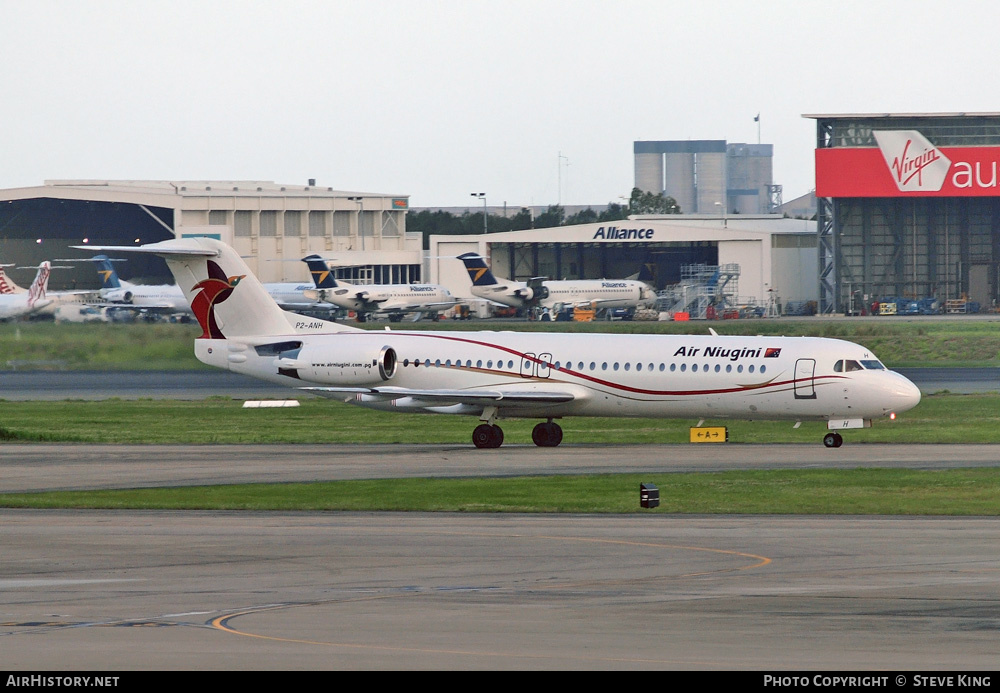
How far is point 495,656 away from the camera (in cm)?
1305

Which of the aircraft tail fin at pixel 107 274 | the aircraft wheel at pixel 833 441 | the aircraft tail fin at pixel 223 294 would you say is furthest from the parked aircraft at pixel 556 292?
the aircraft wheel at pixel 833 441

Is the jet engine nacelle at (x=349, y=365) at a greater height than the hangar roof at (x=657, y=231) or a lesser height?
lesser

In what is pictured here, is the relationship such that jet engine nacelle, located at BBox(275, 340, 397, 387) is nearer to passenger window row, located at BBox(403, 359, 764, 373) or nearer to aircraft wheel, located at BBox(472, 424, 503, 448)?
passenger window row, located at BBox(403, 359, 764, 373)

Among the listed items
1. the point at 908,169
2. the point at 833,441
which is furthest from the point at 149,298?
the point at 833,441

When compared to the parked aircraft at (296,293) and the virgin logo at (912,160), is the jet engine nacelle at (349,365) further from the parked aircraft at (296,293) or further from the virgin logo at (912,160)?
the virgin logo at (912,160)

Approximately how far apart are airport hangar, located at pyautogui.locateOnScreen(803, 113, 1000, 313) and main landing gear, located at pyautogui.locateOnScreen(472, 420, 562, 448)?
221ft

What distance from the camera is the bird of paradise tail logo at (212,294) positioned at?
40938 mm

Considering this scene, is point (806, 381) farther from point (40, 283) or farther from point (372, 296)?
point (372, 296)

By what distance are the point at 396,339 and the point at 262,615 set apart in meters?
24.8

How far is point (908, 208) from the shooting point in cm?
10544

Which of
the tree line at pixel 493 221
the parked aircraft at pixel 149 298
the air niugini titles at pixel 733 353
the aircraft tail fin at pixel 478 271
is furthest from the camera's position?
the tree line at pixel 493 221

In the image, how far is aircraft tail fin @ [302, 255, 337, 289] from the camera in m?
103

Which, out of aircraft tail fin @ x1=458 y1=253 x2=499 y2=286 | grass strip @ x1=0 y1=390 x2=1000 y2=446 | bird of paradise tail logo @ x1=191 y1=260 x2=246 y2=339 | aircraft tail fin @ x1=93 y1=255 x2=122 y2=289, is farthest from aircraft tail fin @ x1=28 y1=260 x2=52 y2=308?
bird of paradise tail logo @ x1=191 y1=260 x2=246 y2=339

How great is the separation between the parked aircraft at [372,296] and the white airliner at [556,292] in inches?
166
